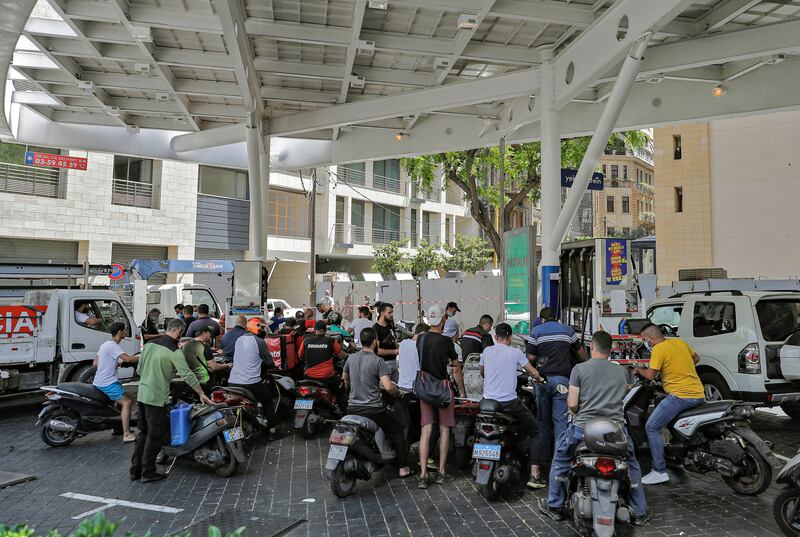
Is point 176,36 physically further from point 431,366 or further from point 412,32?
point 431,366

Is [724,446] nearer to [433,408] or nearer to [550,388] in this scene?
[550,388]

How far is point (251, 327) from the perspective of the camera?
32.1ft

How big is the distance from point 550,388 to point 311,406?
357 cm

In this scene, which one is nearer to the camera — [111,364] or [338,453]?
[338,453]

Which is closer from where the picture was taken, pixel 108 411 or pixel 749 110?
pixel 108 411

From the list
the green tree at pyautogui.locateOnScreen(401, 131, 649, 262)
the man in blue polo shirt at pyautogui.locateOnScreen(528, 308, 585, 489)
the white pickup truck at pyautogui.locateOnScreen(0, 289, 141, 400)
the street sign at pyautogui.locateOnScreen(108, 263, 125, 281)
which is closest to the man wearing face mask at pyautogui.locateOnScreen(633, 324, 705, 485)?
the man in blue polo shirt at pyautogui.locateOnScreen(528, 308, 585, 489)

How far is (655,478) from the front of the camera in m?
6.48

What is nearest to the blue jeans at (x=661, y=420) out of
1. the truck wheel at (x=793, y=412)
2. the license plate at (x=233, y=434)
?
the truck wheel at (x=793, y=412)

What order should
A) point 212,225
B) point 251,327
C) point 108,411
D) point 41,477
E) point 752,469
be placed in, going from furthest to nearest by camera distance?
point 212,225, point 251,327, point 108,411, point 41,477, point 752,469

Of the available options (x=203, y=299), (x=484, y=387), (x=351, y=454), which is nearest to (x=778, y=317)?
(x=484, y=387)

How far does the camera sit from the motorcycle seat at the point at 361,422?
6336 mm

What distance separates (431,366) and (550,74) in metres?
7.43

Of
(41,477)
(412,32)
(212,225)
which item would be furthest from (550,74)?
(212,225)

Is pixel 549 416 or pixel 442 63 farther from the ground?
pixel 442 63
